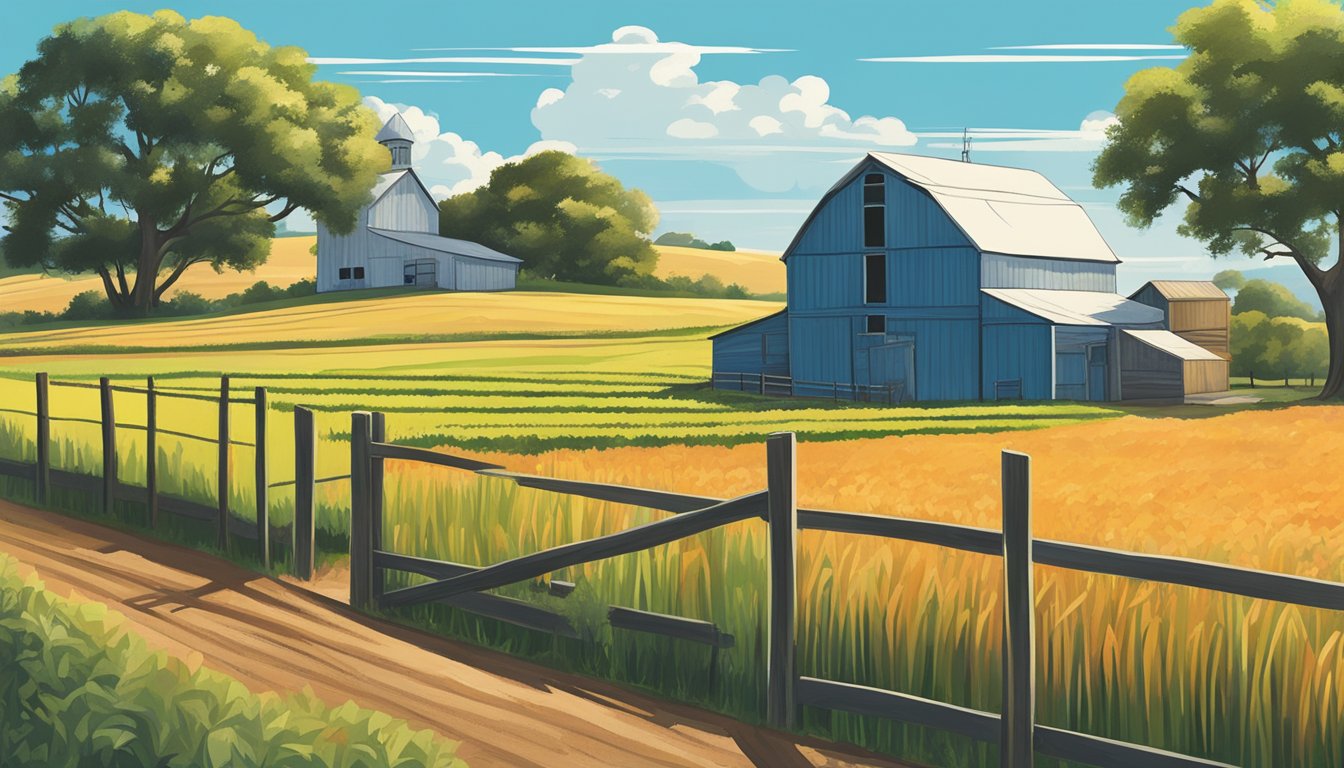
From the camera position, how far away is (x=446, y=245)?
90312 millimetres

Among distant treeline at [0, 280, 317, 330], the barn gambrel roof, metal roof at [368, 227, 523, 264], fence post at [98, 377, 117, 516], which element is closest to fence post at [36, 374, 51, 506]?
fence post at [98, 377, 117, 516]

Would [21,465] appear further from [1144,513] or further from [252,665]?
[1144,513]

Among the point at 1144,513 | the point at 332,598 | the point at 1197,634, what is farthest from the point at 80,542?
A: the point at 1197,634

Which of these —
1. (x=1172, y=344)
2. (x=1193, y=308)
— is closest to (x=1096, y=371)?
(x=1172, y=344)

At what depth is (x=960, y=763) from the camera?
7.52 meters

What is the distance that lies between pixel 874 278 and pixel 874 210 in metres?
2.08

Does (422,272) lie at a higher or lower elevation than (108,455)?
higher

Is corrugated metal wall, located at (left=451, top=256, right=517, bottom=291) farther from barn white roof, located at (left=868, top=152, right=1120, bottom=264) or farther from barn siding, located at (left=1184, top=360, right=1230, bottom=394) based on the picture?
barn siding, located at (left=1184, top=360, right=1230, bottom=394)

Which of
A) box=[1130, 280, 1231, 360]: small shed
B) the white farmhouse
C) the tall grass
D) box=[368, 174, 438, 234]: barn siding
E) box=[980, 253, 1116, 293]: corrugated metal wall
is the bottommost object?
the tall grass

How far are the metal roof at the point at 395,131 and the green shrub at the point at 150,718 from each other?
3590 inches

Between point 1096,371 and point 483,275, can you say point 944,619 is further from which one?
point 483,275

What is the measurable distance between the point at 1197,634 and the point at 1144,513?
6201mm

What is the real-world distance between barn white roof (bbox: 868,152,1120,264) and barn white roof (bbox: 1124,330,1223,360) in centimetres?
382

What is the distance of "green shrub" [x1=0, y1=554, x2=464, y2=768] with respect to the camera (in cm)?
464
